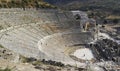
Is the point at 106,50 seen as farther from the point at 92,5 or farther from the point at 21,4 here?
the point at 92,5

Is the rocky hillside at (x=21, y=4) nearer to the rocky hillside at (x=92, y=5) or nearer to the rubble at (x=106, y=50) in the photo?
the rubble at (x=106, y=50)

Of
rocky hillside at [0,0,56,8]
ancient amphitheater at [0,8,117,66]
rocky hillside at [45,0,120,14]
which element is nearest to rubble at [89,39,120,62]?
ancient amphitheater at [0,8,117,66]

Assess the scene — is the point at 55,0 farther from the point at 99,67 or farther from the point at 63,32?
the point at 99,67

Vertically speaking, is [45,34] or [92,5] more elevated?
[45,34]

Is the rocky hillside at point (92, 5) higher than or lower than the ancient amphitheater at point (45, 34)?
lower

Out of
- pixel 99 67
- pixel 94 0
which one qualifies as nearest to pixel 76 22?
pixel 99 67

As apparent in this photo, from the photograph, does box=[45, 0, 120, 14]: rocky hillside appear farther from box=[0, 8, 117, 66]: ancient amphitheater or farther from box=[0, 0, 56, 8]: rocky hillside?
box=[0, 8, 117, 66]: ancient amphitheater

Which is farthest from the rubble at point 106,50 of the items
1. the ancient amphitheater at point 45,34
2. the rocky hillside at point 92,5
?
the rocky hillside at point 92,5

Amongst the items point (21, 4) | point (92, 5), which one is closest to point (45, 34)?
point (21, 4)
